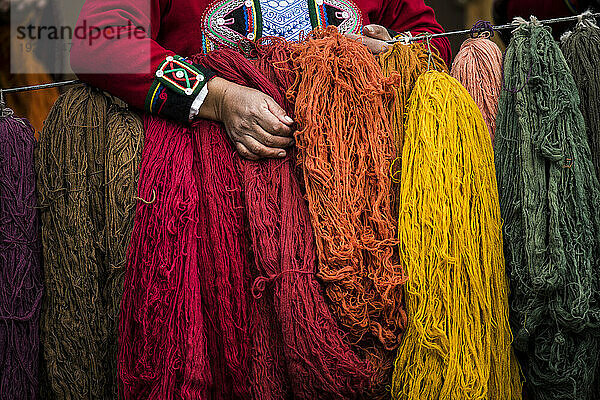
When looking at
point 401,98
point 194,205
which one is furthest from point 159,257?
point 401,98

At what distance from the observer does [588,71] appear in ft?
4.62

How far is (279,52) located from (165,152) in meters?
0.37

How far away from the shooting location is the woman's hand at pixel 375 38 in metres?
1.62

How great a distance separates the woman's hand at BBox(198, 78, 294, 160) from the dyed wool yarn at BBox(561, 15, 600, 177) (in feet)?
2.16

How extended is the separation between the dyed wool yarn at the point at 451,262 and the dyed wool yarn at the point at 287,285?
0.15 metres

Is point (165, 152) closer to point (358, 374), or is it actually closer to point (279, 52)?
point (279, 52)

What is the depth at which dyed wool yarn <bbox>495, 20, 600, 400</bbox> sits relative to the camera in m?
1.26

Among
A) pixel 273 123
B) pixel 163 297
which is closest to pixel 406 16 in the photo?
pixel 273 123

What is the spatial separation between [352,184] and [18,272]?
2.50 ft

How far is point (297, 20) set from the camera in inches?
65.7

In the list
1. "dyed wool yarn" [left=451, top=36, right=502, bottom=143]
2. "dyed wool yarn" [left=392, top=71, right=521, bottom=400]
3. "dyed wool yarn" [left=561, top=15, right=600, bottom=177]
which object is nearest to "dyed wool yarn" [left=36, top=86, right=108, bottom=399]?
"dyed wool yarn" [left=392, top=71, right=521, bottom=400]

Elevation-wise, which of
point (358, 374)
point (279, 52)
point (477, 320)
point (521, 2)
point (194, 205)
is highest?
point (521, 2)

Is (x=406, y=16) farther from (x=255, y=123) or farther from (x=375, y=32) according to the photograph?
(x=255, y=123)

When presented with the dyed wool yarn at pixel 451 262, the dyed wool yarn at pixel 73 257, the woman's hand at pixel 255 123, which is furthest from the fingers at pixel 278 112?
the dyed wool yarn at pixel 73 257
